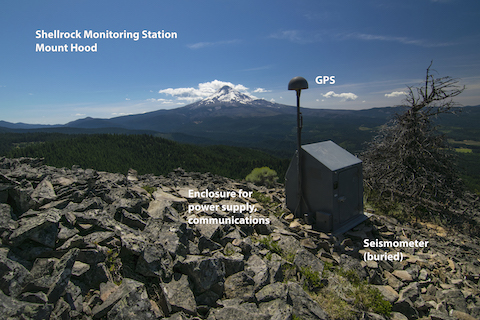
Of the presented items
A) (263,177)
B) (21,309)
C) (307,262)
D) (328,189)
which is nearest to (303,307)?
(307,262)

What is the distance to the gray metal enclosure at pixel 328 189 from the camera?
8.52 metres

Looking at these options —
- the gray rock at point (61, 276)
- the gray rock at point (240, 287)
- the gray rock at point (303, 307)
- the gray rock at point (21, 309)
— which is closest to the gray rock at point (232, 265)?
the gray rock at point (240, 287)

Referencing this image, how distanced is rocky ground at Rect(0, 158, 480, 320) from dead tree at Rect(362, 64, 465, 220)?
4.31 meters

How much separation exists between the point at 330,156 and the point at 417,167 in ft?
26.0

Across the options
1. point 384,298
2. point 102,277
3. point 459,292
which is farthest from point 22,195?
point 459,292

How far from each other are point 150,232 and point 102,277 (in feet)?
5.06

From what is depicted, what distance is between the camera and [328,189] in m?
8.46

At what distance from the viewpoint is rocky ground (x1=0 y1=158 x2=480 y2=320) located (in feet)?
11.6

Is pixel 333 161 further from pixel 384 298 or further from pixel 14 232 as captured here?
pixel 14 232

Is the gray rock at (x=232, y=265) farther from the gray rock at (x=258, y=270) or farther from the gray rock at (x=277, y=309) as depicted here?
the gray rock at (x=277, y=309)

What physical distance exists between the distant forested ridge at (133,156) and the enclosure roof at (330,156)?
1435 inches

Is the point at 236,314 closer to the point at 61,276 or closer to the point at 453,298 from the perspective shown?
the point at 61,276

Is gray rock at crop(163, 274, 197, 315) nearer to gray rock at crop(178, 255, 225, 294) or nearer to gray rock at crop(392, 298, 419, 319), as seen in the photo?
gray rock at crop(178, 255, 225, 294)

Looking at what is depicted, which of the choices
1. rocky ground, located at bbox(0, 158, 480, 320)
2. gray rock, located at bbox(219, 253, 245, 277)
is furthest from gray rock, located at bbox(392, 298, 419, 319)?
gray rock, located at bbox(219, 253, 245, 277)
